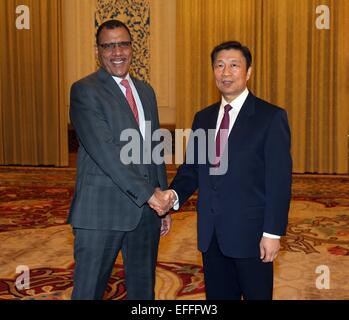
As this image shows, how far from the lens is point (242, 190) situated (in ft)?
7.06

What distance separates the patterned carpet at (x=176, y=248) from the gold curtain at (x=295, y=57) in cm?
110

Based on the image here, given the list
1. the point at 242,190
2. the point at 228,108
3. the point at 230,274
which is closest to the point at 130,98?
the point at 228,108

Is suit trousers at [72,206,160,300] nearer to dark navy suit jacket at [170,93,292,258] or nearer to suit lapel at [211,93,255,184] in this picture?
dark navy suit jacket at [170,93,292,258]

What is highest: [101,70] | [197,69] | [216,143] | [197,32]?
[197,32]

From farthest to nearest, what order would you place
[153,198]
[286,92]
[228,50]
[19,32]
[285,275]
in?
1. [19,32]
2. [286,92]
3. [285,275]
4. [153,198]
5. [228,50]

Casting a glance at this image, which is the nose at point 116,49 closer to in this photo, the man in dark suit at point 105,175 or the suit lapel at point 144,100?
the man in dark suit at point 105,175

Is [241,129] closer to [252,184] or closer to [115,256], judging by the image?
[252,184]

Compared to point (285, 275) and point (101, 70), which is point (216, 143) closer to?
point (101, 70)

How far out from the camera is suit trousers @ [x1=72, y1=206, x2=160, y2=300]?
2.33 metres

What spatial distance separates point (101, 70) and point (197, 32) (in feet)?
19.3

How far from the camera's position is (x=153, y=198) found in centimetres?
231

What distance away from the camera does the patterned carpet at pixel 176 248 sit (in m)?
3.47

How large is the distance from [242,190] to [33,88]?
7200mm

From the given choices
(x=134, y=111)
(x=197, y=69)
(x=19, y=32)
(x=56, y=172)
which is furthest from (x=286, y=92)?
(x=134, y=111)
